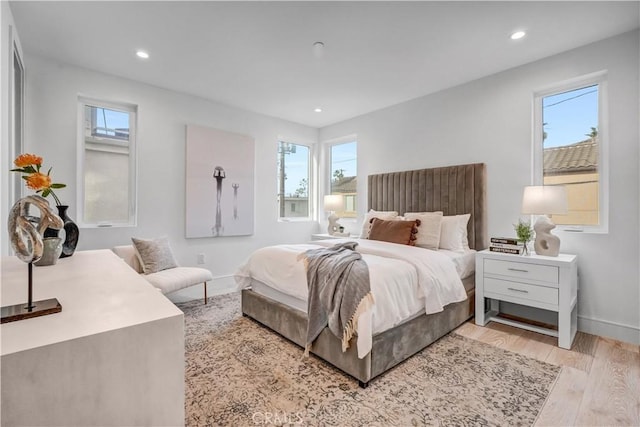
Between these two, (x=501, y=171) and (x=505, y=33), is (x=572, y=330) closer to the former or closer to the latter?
(x=501, y=171)

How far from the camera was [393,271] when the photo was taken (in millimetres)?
2148

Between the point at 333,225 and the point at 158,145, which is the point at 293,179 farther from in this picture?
the point at 158,145

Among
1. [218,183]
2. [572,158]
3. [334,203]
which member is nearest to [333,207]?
[334,203]

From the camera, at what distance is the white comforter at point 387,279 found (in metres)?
1.94

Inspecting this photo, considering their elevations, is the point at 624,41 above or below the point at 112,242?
above

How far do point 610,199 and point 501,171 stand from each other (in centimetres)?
93

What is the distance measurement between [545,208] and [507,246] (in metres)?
0.47

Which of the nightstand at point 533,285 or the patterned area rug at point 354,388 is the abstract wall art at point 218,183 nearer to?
the patterned area rug at point 354,388

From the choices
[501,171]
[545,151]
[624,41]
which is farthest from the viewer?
[501,171]

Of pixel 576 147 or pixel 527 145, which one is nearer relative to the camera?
pixel 576 147

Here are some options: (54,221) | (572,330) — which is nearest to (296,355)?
(54,221)

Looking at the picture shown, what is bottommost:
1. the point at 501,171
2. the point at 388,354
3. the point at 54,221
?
the point at 388,354

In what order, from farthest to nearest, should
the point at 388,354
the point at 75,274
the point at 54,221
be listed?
the point at 388,354 < the point at 75,274 < the point at 54,221

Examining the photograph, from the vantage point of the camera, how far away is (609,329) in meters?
2.60
